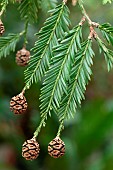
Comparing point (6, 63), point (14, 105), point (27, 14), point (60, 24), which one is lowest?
point (14, 105)

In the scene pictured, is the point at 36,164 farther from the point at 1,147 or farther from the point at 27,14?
the point at 27,14

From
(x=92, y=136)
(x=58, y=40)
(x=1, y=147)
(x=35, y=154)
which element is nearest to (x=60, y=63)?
(x=58, y=40)

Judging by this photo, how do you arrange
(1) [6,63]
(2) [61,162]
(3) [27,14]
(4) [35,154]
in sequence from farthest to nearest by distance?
(2) [61,162] → (1) [6,63] → (3) [27,14] → (4) [35,154]

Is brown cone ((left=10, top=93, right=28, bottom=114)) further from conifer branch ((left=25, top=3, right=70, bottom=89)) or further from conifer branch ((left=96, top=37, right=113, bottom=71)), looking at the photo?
conifer branch ((left=96, top=37, right=113, bottom=71))

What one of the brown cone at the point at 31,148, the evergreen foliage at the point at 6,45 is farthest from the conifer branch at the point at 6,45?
the brown cone at the point at 31,148

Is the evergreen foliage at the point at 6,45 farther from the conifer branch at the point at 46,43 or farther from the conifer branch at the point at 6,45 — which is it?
the conifer branch at the point at 46,43

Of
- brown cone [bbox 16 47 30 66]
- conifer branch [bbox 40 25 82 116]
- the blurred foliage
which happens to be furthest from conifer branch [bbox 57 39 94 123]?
the blurred foliage

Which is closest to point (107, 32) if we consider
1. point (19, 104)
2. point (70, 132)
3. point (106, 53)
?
point (106, 53)

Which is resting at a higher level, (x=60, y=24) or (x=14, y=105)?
(x=60, y=24)
